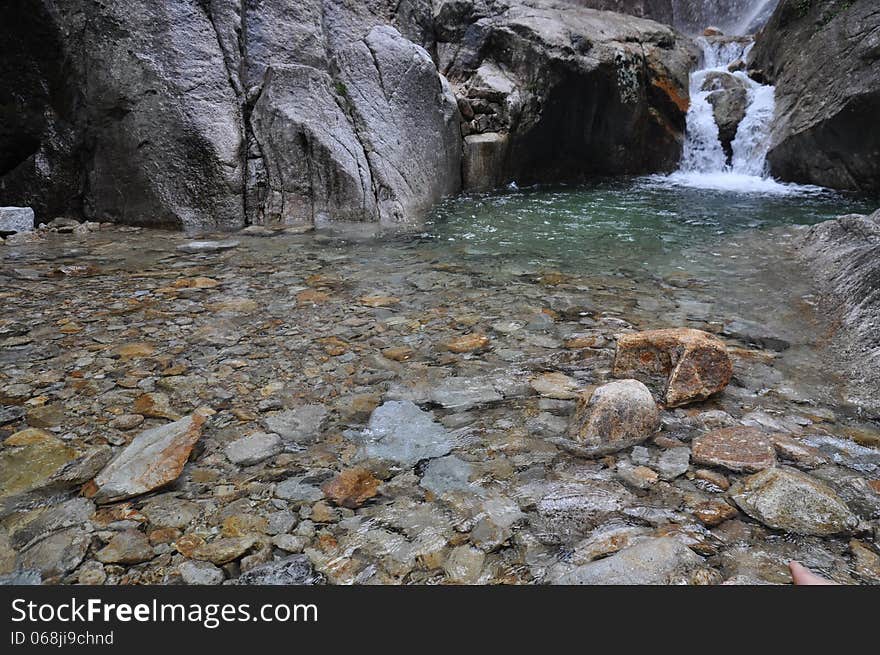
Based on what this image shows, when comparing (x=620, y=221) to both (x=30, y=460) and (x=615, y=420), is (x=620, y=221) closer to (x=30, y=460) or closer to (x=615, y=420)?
(x=615, y=420)

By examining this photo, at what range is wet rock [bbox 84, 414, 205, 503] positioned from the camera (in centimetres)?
201

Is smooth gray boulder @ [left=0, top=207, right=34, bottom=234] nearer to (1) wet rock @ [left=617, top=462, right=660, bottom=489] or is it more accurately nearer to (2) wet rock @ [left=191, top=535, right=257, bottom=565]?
(2) wet rock @ [left=191, top=535, right=257, bottom=565]

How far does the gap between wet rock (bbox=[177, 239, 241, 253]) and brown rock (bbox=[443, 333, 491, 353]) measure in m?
3.36

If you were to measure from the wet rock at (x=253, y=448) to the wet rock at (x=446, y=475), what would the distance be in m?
0.66

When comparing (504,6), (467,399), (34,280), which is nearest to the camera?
(467,399)

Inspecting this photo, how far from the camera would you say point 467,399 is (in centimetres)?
277

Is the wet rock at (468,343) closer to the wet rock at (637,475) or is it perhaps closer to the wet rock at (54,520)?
the wet rock at (637,475)

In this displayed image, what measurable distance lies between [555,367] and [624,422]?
2.55ft

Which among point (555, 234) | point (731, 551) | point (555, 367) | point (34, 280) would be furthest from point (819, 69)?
point (34, 280)

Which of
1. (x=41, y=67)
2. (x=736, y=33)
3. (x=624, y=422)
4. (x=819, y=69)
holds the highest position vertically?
(x=736, y=33)

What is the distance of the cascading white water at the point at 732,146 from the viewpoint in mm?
11516

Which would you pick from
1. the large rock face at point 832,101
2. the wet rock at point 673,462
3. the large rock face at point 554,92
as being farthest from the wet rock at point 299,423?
the large rock face at point 832,101

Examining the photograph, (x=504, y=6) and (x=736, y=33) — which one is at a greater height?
(x=736, y=33)
